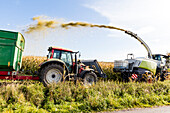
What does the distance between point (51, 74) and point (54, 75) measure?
0.55 ft

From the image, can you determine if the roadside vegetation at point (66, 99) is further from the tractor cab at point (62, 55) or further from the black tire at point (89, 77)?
the tractor cab at point (62, 55)

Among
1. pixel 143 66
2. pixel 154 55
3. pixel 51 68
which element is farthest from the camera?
pixel 154 55

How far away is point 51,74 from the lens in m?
7.66

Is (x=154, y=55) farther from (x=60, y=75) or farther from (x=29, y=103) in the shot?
(x=29, y=103)

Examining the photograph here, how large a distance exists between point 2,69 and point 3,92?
1.76 metres

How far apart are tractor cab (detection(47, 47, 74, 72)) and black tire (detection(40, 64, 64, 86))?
2.55ft

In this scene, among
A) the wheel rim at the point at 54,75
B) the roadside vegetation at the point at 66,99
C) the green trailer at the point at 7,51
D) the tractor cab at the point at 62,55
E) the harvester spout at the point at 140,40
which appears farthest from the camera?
the harvester spout at the point at 140,40

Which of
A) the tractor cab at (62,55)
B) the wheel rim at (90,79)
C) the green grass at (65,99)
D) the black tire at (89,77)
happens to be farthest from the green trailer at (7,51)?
the wheel rim at (90,79)

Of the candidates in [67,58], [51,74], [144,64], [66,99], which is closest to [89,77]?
[67,58]

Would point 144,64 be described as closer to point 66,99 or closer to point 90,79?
point 90,79

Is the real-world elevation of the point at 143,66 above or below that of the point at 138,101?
above

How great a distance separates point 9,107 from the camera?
190 inches

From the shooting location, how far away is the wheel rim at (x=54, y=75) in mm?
7590

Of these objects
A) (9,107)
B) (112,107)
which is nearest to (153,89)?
(112,107)
